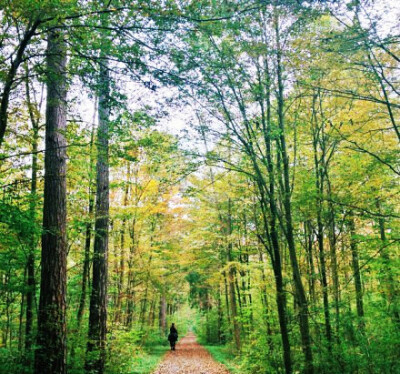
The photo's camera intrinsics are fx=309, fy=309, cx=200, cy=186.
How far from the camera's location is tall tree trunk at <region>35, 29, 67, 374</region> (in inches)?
212

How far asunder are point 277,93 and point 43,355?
7.12 metres

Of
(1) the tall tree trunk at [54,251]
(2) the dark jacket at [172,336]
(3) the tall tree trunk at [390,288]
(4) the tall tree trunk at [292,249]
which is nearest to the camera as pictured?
(1) the tall tree trunk at [54,251]

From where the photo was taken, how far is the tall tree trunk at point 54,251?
17.7ft

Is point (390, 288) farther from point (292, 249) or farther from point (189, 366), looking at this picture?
point (189, 366)

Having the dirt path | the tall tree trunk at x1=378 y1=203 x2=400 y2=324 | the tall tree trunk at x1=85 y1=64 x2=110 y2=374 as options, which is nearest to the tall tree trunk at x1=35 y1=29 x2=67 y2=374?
the tall tree trunk at x1=85 y1=64 x2=110 y2=374

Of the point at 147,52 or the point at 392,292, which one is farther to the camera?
the point at 392,292

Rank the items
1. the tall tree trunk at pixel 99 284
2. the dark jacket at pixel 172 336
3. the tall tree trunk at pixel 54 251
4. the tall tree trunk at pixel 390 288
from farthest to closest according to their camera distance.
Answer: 1. the dark jacket at pixel 172 336
2. the tall tree trunk at pixel 99 284
3. the tall tree trunk at pixel 390 288
4. the tall tree trunk at pixel 54 251

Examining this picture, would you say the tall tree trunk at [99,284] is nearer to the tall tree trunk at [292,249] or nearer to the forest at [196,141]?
the forest at [196,141]

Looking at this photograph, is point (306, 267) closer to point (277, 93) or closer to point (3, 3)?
point (277, 93)

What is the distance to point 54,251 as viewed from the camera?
5820mm

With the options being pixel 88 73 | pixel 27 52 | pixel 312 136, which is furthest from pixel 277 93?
pixel 27 52

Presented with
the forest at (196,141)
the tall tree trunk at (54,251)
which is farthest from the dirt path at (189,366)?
the tall tree trunk at (54,251)

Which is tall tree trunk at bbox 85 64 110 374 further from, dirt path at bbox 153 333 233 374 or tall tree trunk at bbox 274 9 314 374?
tall tree trunk at bbox 274 9 314 374

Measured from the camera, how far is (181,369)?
1080 cm
